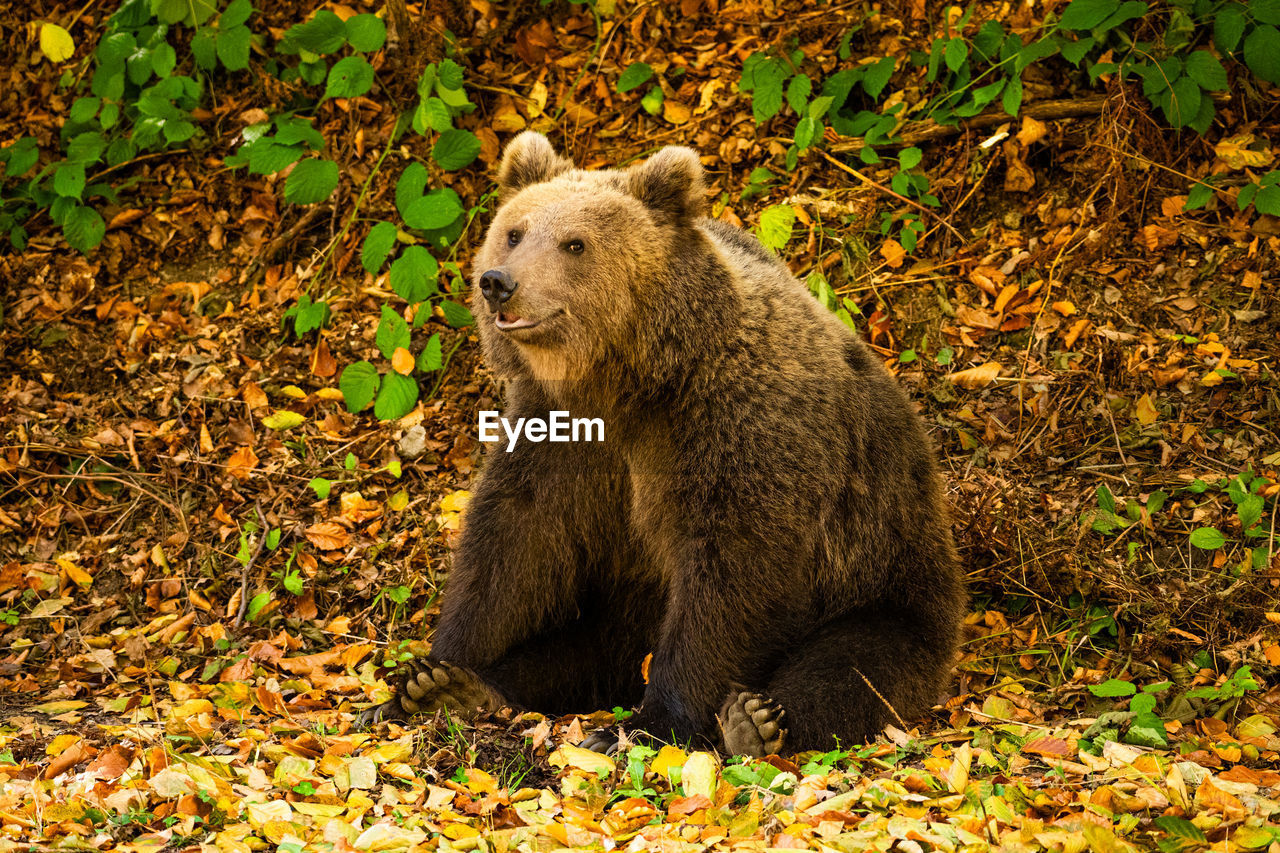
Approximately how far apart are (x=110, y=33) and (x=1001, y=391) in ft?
18.6

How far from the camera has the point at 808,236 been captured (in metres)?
7.00

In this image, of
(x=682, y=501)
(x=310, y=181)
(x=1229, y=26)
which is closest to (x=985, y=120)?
(x=1229, y=26)

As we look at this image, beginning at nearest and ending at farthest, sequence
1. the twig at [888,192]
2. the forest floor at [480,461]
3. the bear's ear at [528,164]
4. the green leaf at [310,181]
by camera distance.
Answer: the forest floor at [480,461]
the bear's ear at [528,164]
the green leaf at [310,181]
the twig at [888,192]

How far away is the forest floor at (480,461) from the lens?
3711 millimetres

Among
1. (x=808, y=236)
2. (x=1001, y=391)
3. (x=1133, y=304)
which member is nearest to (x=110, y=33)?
(x=808, y=236)

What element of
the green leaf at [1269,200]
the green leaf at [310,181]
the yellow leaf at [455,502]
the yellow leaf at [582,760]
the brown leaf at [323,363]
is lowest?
the yellow leaf at [582,760]

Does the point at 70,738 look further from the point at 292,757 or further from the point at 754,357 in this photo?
the point at 754,357

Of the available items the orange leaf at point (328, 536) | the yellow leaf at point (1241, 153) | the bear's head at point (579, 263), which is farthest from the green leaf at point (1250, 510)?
the orange leaf at point (328, 536)

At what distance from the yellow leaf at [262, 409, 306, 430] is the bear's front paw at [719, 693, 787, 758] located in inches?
138

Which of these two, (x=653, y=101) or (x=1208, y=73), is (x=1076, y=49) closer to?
(x=1208, y=73)

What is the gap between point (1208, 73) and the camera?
20.6ft

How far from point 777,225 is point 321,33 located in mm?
2703

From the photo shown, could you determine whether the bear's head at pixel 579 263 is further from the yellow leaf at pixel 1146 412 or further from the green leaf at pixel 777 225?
the yellow leaf at pixel 1146 412

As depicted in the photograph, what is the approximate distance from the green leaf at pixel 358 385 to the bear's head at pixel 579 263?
177 cm
